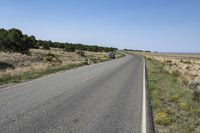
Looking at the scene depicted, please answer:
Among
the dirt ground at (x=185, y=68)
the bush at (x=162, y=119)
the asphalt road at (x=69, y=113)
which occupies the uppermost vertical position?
the asphalt road at (x=69, y=113)

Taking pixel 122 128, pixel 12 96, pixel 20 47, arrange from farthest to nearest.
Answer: pixel 20 47 → pixel 12 96 → pixel 122 128

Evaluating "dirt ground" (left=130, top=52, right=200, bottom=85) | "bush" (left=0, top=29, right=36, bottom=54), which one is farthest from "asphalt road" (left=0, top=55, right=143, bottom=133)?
"bush" (left=0, top=29, right=36, bottom=54)

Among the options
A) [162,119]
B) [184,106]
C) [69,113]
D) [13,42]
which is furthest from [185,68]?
[69,113]

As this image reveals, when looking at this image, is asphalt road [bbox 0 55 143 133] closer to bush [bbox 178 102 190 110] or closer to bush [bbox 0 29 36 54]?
bush [bbox 178 102 190 110]

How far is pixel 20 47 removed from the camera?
65.3 metres

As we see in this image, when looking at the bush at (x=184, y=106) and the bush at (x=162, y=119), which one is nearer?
the bush at (x=162, y=119)

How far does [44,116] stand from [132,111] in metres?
3.11

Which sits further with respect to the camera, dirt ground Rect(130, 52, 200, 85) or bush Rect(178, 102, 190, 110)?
dirt ground Rect(130, 52, 200, 85)

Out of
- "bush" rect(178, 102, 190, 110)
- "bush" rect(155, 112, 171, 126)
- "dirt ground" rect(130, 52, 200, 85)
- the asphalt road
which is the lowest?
"dirt ground" rect(130, 52, 200, 85)

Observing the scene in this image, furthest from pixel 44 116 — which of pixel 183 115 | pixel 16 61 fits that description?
pixel 16 61

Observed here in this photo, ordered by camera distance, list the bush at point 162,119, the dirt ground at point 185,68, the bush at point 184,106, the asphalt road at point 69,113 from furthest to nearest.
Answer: the dirt ground at point 185,68
the bush at point 184,106
the bush at point 162,119
the asphalt road at point 69,113

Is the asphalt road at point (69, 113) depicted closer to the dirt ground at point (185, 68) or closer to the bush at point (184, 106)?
the bush at point (184, 106)

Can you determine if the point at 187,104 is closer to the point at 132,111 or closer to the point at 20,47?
the point at 132,111

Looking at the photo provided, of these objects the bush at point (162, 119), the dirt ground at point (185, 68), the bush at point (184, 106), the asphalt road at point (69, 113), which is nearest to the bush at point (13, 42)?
the dirt ground at point (185, 68)
